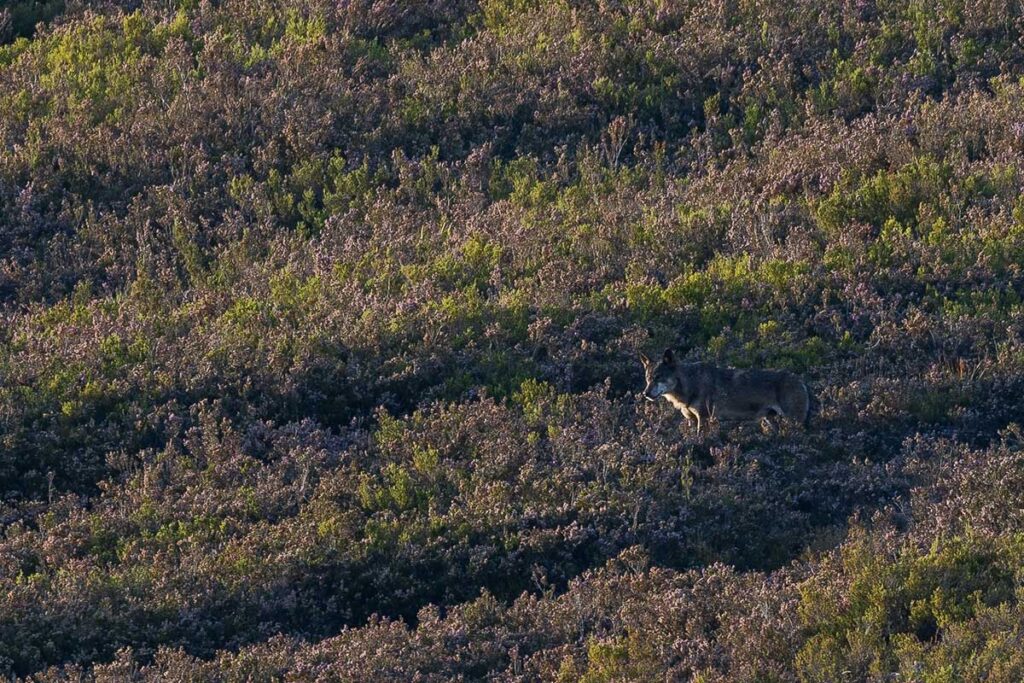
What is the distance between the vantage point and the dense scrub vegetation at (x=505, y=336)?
11180 millimetres

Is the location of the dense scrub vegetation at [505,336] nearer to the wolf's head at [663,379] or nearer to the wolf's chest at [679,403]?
the wolf's chest at [679,403]

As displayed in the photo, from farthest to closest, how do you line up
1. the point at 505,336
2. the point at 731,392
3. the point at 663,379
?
the point at 505,336 < the point at 663,379 < the point at 731,392

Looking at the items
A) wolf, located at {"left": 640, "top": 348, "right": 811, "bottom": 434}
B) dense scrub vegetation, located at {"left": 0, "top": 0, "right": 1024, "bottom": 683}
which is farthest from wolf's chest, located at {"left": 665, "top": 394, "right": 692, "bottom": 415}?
dense scrub vegetation, located at {"left": 0, "top": 0, "right": 1024, "bottom": 683}

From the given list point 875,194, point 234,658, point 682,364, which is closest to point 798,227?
point 875,194

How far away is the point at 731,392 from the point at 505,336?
8.88ft

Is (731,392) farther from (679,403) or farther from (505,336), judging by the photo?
(505,336)

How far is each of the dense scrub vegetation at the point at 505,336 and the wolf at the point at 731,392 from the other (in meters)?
0.24

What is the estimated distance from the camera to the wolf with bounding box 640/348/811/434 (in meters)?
13.7

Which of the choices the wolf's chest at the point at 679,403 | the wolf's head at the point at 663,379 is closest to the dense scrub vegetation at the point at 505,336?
the wolf's chest at the point at 679,403

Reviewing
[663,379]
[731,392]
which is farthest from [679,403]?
[731,392]

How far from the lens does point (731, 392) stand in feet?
45.0

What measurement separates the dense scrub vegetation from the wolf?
0.79 feet

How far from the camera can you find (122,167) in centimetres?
2117

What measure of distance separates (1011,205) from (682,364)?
16.6 ft
